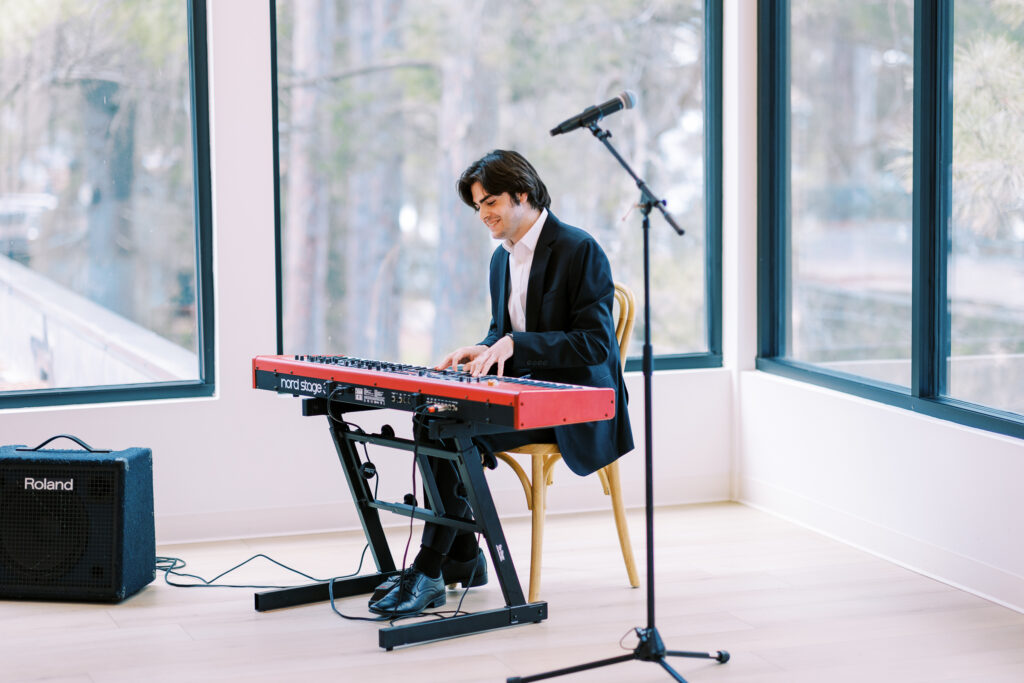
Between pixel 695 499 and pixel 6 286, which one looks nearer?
pixel 6 286

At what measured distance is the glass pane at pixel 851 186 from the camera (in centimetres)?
417

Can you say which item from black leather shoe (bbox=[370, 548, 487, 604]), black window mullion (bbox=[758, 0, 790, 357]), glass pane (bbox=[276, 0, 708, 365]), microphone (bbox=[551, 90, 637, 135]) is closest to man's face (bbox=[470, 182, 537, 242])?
microphone (bbox=[551, 90, 637, 135])

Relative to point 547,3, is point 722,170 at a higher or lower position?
lower

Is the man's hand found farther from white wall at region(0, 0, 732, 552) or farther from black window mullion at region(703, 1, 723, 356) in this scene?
black window mullion at region(703, 1, 723, 356)

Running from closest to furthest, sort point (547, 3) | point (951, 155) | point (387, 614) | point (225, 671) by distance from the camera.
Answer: point (225, 671)
point (387, 614)
point (951, 155)
point (547, 3)

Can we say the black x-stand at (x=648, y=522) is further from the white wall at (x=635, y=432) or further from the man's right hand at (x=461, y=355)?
the white wall at (x=635, y=432)

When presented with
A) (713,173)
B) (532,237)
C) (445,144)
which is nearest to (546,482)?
(532,237)

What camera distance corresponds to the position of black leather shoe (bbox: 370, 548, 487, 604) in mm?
3621

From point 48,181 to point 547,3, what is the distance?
6.50 feet

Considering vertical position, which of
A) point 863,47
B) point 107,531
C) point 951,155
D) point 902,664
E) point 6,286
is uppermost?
point 863,47

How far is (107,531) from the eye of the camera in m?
3.65

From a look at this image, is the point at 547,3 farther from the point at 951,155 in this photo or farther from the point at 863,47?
the point at 951,155

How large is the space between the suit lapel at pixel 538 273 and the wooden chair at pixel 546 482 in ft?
1.16

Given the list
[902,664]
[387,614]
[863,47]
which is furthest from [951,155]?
[387,614]
